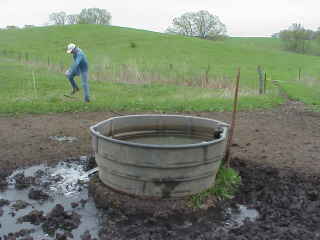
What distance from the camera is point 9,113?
7969mm

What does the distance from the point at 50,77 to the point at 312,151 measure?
11.3 m

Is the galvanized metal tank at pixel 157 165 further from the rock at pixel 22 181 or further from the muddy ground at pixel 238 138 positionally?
the muddy ground at pixel 238 138

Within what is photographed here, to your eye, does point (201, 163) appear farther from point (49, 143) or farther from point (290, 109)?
point (290, 109)

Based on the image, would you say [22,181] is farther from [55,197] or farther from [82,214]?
[82,214]

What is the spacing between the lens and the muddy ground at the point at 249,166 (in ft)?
11.4

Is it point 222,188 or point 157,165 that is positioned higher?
point 157,165

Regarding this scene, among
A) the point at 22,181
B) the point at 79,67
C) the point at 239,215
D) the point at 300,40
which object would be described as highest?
the point at 300,40

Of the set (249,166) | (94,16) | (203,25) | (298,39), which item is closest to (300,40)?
(298,39)

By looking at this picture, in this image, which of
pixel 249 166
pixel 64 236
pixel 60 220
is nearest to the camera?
pixel 64 236

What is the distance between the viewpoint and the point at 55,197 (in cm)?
413

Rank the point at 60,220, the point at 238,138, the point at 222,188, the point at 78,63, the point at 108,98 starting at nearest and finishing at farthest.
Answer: the point at 60,220
the point at 222,188
the point at 238,138
the point at 78,63
the point at 108,98

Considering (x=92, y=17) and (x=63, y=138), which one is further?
(x=92, y=17)

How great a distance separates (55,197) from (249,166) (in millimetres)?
2798

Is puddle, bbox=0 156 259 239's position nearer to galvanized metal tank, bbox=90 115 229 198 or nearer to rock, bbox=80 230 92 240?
rock, bbox=80 230 92 240
